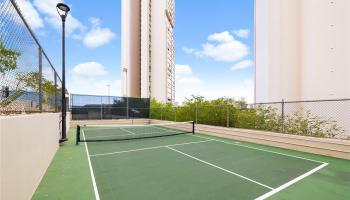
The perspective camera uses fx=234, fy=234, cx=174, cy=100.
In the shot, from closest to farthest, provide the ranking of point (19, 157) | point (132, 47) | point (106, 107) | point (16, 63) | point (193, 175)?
point (19, 157), point (16, 63), point (193, 175), point (106, 107), point (132, 47)

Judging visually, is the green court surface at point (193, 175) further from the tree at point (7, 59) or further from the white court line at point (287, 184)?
the tree at point (7, 59)

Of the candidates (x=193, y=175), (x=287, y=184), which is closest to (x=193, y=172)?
(x=193, y=175)

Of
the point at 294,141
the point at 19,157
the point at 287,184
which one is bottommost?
the point at 287,184

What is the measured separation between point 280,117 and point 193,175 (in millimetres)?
6554

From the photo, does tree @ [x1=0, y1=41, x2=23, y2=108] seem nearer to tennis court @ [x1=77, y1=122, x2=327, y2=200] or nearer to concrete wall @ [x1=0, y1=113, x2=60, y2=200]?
concrete wall @ [x1=0, y1=113, x2=60, y2=200]

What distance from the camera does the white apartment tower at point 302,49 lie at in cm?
1669

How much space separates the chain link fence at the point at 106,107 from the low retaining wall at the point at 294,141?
485 inches

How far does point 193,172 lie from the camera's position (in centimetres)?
573

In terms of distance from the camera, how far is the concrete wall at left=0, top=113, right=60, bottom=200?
105 inches

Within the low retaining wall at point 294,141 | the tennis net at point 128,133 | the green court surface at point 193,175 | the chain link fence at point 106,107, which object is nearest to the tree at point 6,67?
the green court surface at point 193,175

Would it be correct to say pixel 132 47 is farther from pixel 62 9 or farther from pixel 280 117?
pixel 280 117

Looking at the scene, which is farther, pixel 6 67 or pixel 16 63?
pixel 16 63

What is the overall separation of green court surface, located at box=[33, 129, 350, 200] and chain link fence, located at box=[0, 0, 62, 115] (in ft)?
5.91

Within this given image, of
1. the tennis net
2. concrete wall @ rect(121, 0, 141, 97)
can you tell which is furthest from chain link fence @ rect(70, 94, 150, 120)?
concrete wall @ rect(121, 0, 141, 97)
